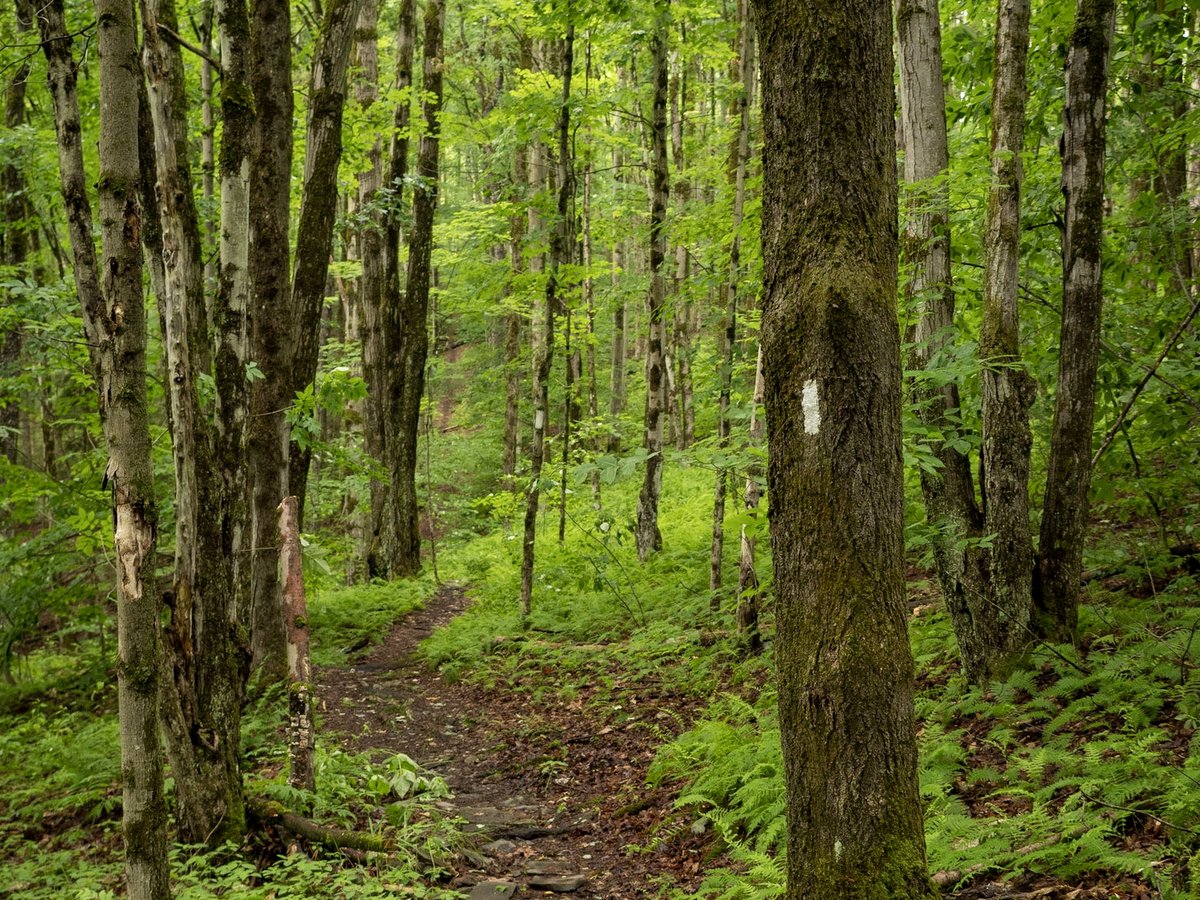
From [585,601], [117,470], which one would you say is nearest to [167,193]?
[117,470]

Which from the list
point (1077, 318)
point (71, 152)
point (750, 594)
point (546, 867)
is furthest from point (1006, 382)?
point (71, 152)

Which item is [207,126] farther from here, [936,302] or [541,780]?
[936,302]

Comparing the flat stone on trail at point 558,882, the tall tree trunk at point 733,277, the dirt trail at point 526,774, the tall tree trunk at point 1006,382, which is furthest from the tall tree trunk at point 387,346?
the tall tree trunk at point 1006,382

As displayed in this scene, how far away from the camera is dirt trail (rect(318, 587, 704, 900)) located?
514 cm

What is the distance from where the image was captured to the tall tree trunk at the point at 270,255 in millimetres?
7555

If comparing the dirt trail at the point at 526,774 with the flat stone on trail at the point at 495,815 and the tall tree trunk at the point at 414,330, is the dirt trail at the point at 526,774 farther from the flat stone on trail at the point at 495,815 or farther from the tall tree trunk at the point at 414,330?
the tall tree trunk at the point at 414,330

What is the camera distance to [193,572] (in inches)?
191

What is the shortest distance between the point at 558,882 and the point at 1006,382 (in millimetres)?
4347

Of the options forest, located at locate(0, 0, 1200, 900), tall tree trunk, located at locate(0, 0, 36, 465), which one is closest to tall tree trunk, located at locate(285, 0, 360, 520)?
forest, located at locate(0, 0, 1200, 900)

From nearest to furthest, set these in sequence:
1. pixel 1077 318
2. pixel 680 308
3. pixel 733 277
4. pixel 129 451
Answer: pixel 129 451 < pixel 1077 318 < pixel 733 277 < pixel 680 308

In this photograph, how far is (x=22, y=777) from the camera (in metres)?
7.11

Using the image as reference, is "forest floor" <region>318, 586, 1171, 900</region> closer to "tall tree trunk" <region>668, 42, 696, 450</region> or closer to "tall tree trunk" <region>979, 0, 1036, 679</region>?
"tall tree trunk" <region>979, 0, 1036, 679</region>

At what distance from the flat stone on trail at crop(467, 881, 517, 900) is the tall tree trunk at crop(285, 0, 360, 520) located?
5.39m

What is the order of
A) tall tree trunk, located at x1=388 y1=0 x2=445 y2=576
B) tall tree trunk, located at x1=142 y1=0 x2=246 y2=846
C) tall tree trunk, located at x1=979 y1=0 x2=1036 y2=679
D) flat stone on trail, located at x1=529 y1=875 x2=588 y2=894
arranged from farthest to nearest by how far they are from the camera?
1. tall tree trunk, located at x1=388 y1=0 x2=445 y2=576
2. tall tree trunk, located at x1=979 y1=0 x2=1036 y2=679
3. flat stone on trail, located at x1=529 y1=875 x2=588 y2=894
4. tall tree trunk, located at x1=142 y1=0 x2=246 y2=846
